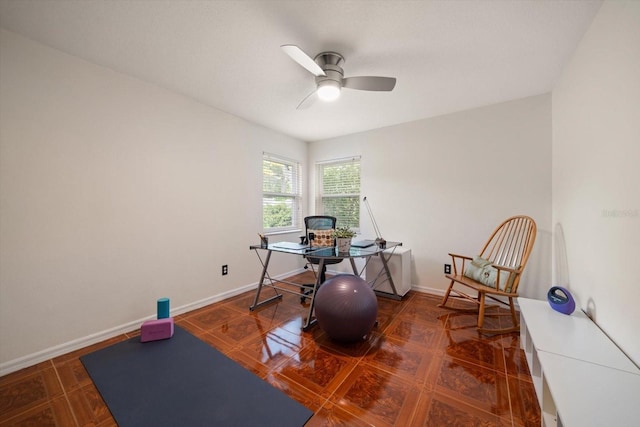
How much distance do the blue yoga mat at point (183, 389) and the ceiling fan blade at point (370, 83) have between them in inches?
88.3

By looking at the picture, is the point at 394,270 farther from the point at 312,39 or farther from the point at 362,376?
the point at 312,39

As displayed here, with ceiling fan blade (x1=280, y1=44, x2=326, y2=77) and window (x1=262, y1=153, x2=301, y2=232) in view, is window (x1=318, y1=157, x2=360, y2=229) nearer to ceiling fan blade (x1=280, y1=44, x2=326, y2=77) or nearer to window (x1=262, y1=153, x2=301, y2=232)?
window (x1=262, y1=153, x2=301, y2=232)

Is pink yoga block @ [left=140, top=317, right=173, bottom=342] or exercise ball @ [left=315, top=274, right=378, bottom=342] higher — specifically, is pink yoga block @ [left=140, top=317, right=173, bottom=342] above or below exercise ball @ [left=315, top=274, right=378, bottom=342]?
below


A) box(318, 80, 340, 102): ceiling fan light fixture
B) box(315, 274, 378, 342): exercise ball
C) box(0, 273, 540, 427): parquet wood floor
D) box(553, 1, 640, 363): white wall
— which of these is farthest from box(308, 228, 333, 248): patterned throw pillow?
box(553, 1, 640, 363): white wall

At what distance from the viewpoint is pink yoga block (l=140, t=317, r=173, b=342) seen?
2.03 metres

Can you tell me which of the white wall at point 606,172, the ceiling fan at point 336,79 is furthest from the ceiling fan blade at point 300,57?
the white wall at point 606,172

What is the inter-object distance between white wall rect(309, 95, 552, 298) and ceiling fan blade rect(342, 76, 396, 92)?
1.61 metres

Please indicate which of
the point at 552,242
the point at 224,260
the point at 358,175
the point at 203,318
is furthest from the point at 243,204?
the point at 552,242

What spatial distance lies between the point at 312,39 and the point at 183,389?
2.48m

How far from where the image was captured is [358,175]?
390 cm

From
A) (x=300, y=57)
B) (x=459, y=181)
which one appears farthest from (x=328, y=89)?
(x=459, y=181)

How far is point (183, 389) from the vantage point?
1499 mm

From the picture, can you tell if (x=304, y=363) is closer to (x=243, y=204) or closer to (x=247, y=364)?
(x=247, y=364)

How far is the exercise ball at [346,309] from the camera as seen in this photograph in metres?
1.88
